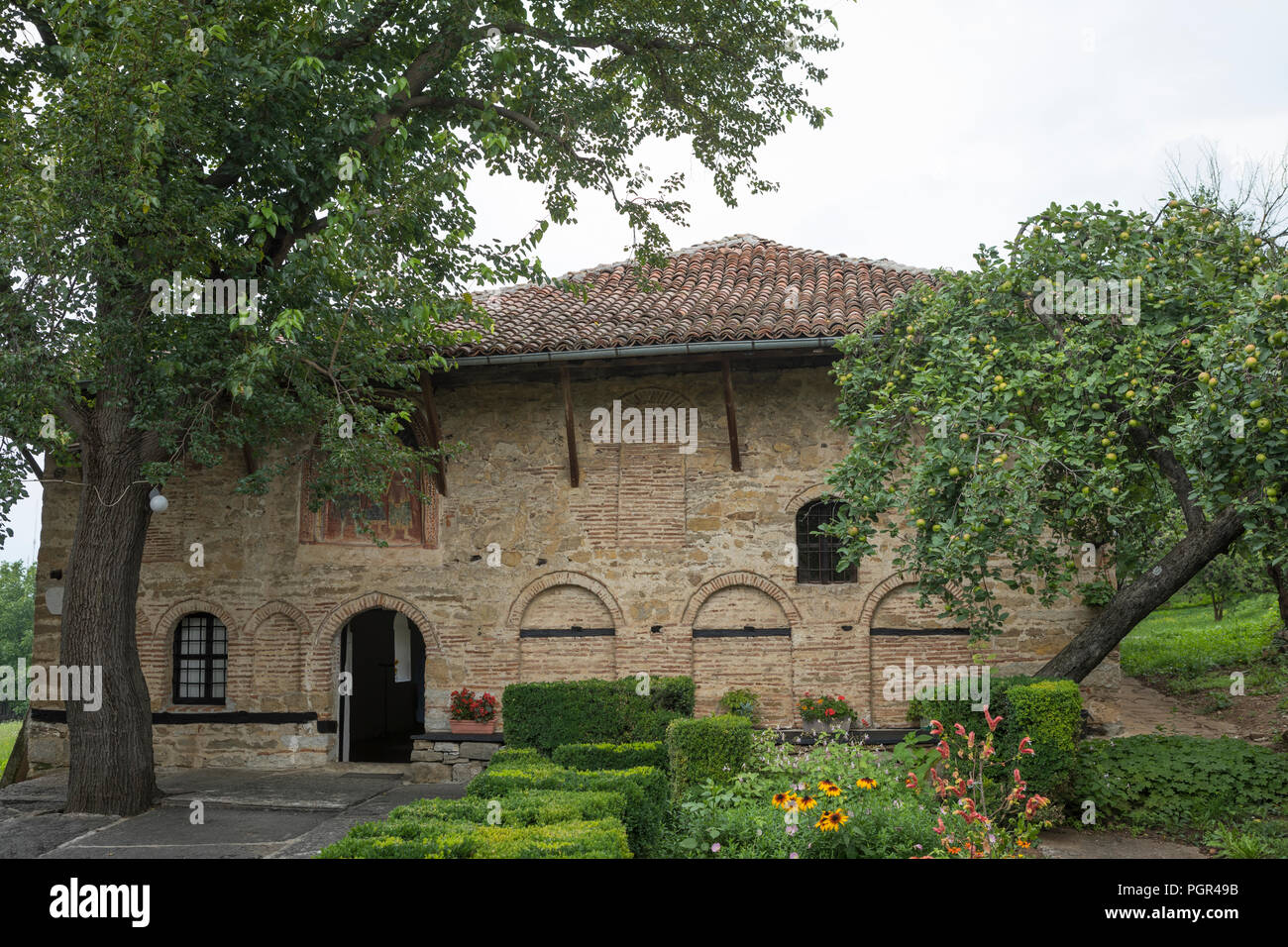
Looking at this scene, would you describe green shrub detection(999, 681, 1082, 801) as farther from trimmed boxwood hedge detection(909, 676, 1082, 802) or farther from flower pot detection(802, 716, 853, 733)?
flower pot detection(802, 716, 853, 733)

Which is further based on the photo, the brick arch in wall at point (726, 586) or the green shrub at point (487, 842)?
the brick arch in wall at point (726, 586)

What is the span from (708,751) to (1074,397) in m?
4.43

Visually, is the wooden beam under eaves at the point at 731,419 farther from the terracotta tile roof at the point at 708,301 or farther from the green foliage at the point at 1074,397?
the green foliage at the point at 1074,397

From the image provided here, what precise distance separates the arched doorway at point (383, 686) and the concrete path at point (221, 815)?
7.02 feet

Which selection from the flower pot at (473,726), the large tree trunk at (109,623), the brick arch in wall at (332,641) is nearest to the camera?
the large tree trunk at (109,623)

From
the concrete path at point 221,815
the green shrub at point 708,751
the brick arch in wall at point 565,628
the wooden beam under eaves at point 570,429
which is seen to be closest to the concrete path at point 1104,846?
the green shrub at point 708,751

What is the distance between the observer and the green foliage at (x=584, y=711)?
1079cm

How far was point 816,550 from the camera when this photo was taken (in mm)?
12805

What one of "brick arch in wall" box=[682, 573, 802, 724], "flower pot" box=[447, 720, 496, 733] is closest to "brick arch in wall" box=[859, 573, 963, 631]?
"brick arch in wall" box=[682, 573, 802, 724]

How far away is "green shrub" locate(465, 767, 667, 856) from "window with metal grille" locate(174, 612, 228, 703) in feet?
26.5

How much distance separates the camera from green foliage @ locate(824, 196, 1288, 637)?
23.8ft

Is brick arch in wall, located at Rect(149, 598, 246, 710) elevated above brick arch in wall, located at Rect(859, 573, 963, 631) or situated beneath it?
situated beneath

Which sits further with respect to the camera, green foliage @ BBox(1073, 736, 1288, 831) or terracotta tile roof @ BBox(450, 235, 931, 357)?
terracotta tile roof @ BBox(450, 235, 931, 357)

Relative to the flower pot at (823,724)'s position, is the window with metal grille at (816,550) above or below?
above
